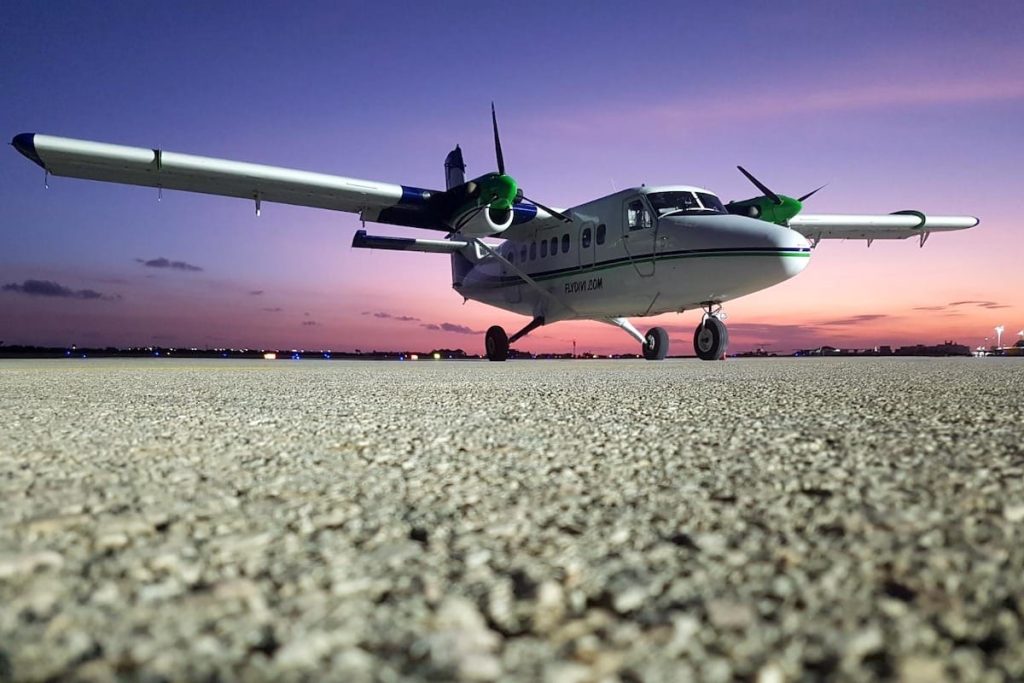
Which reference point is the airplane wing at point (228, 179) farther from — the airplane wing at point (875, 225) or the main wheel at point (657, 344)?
the airplane wing at point (875, 225)

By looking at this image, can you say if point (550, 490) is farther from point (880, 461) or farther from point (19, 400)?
point (19, 400)

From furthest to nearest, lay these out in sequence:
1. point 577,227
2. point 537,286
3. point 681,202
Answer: point 537,286, point 577,227, point 681,202

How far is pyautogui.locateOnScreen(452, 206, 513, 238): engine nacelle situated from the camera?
1277 centimetres

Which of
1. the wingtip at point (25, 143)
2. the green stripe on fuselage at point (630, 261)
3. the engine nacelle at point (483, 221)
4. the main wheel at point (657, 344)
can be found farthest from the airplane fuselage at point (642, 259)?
the wingtip at point (25, 143)

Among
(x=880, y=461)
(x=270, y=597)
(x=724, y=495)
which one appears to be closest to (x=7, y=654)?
(x=270, y=597)

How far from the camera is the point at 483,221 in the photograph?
12.8 meters

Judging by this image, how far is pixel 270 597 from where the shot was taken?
3.04 ft

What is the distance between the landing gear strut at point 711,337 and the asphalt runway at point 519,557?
1021 cm

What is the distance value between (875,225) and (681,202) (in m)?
8.27

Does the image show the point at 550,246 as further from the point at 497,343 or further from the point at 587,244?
the point at 497,343

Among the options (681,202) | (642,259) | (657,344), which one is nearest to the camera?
(681,202)

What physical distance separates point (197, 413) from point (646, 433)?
7.74 ft

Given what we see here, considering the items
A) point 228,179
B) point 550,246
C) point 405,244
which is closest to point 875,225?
point 550,246

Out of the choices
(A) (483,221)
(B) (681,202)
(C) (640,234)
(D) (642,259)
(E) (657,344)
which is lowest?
Answer: (E) (657,344)
